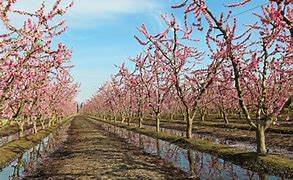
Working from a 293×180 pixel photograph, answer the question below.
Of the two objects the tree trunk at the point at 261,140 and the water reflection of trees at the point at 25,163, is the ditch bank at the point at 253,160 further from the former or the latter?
the water reflection of trees at the point at 25,163

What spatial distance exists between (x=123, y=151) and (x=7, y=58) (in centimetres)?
1755

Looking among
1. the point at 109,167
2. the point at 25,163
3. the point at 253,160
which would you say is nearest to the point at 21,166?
the point at 25,163

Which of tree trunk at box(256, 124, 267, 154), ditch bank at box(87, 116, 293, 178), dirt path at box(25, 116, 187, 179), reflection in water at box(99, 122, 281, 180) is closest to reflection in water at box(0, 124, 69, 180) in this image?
dirt path at box(25, 116, 187, 179)

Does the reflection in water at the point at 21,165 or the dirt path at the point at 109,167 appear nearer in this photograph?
the dirt path at the point at 109,167

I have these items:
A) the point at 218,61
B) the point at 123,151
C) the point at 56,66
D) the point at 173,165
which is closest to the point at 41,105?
the point at 123,151

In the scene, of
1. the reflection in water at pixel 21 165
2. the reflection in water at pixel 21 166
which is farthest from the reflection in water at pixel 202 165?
the reflection in water at pixel 21 165

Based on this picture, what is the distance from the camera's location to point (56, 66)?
15.9 meters

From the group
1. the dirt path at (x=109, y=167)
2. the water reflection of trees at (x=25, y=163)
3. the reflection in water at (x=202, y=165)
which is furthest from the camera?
the water reflection of trees at (x=25, y=163)

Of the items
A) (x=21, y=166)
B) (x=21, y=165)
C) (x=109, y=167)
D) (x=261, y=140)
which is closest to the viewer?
(x=109, y=167)

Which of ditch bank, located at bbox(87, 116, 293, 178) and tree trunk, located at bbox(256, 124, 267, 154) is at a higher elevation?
Answer: tree trunk, located at bbox(256, 124, 267, 154)

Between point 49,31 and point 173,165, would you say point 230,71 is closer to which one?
point 173,165

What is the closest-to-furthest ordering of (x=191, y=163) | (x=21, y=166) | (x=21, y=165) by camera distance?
(x=191, y=163)
(x=21, y=166)
(x=21, y=165)

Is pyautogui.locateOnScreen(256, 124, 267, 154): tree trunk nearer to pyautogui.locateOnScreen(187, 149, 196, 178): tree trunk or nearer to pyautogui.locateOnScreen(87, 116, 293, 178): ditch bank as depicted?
pyautogui.locateOnScreen(87, 116, 293, 178): ditch bank

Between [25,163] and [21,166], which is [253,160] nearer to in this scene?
[21,166]
